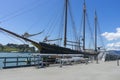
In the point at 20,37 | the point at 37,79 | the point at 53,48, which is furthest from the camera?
the point at 53,48

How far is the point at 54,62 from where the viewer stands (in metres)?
21.8

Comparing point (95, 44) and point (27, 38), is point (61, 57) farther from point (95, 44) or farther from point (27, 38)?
point (95, 44)

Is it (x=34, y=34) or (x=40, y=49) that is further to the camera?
(x=34, y=34)

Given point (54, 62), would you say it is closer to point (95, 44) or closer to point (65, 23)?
point (65, 23)

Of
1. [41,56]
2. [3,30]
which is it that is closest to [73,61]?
[41,56]

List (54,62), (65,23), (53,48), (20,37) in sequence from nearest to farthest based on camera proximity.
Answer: (54,62)
(20,37)
(53,48)
(65,23)

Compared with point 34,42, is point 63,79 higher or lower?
lower

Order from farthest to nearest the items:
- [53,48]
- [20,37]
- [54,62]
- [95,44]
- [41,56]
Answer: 1. [95,44]
2. [53,48]
3. [20,37]
4. [54,62]
5. [41,56]

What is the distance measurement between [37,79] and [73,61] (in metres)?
13.6

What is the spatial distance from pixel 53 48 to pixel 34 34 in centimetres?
296

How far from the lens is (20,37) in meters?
25.3

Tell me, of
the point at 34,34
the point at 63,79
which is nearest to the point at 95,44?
the point at 34,34

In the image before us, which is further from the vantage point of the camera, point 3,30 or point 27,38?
point 27,38

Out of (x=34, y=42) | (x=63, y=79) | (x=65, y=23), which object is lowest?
(x=63, y=79)
